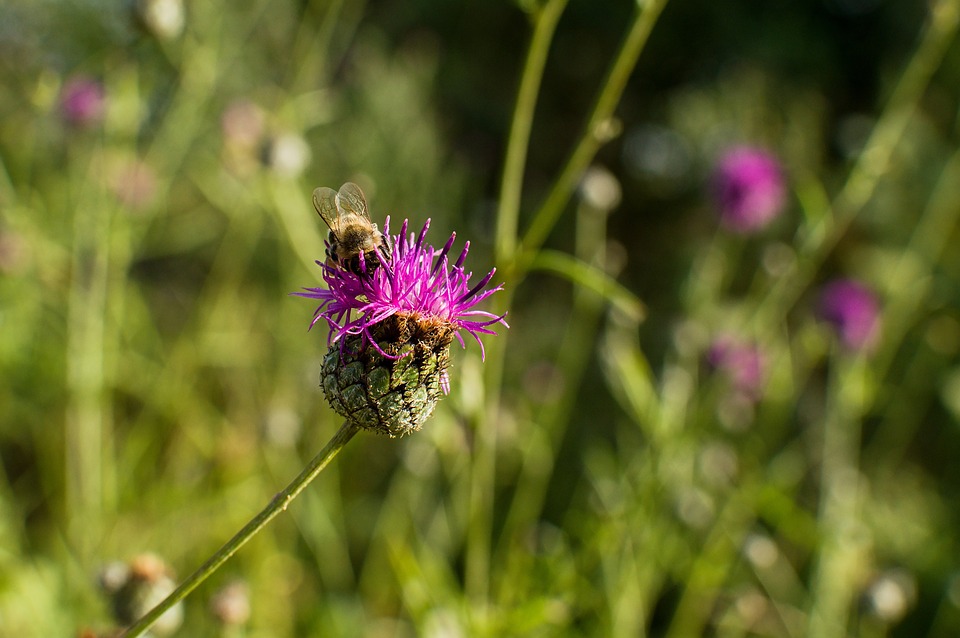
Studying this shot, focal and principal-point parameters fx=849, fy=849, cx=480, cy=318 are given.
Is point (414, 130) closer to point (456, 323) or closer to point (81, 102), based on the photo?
point (81, 102)

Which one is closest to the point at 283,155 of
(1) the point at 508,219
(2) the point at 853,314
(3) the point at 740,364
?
(1) the point at 508,219

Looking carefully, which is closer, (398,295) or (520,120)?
(398,295)

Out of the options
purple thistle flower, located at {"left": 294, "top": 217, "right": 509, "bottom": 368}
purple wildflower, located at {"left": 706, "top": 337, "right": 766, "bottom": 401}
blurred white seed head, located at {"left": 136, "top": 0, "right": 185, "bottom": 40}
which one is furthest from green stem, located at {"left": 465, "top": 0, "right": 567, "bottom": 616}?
blurred white seed head, located at {"left": 136, "top": 0, "right": 185, "bottom": 40}

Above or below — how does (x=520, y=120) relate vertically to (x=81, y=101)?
above

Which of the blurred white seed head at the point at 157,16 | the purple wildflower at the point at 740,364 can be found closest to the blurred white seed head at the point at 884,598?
the purple wildflower at the point at 740,364

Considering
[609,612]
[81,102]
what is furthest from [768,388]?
[81,102]

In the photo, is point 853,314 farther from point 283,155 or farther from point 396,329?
point 396,329

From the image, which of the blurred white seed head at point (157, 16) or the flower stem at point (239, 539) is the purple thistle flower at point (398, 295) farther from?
the blurred white seed head at point (157, 16)
